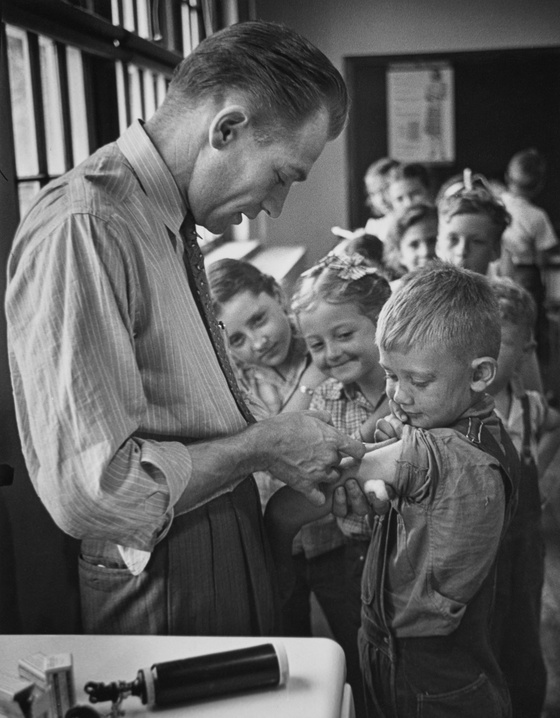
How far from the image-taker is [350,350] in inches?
78.7

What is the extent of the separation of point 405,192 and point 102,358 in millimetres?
3594

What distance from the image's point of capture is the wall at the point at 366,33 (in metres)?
4.46

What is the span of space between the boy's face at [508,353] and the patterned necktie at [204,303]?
1049 mm

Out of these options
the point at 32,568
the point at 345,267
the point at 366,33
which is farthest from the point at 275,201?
the point at 366,33

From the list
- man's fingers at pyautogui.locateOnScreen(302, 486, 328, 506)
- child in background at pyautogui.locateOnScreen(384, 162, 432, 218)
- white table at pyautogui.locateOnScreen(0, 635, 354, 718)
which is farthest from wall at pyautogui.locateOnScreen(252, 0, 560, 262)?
white table at pyautogui.locateOnScreen(0, 635, 354, 718)

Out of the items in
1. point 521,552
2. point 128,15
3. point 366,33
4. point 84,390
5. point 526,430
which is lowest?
point 521,552

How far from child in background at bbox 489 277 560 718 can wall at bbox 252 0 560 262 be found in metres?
2.11

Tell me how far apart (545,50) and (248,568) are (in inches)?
240

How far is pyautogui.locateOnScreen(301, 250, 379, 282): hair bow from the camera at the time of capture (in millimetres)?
2062

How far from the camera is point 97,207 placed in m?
1.24

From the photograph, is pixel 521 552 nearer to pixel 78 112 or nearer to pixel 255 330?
pixel 255 330

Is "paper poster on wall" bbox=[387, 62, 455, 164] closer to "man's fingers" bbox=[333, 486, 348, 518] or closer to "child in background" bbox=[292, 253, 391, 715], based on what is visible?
"child in background" bbox=[292, 253, 391, 715]

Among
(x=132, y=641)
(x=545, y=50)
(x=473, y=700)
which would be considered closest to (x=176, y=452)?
(x=132, y=641)

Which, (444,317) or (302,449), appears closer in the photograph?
(302,449)
